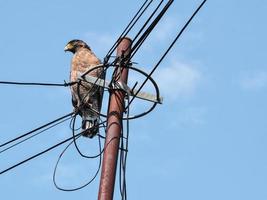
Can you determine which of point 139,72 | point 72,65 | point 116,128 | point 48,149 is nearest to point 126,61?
point 139,72

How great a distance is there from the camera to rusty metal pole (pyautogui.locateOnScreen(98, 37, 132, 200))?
7020 millimetres

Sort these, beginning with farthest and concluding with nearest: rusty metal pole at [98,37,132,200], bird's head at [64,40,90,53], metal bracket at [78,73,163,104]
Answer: bird's head at [64,40,90,53] → metal bracket at [78,73,163,104] → rusty metal pole at [98,37,132,200]

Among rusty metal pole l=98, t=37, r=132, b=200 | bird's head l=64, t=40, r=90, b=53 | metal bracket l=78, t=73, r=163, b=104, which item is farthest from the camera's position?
bird's head l=64, t=40, r=90, b=53

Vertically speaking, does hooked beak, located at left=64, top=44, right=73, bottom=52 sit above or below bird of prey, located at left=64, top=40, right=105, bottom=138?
above

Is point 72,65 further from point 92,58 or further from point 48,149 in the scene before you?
point 48,149

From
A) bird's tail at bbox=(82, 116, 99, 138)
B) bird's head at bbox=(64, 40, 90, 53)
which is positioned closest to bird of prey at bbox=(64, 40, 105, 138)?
bird's tail at bbox=(82, 116, 99, 138)

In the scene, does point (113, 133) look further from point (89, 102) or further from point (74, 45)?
point (74, 45)

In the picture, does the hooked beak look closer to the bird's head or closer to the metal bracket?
the bird's head

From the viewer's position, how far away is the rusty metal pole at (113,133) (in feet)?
23.0

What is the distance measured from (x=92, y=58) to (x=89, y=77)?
3308 millimetres

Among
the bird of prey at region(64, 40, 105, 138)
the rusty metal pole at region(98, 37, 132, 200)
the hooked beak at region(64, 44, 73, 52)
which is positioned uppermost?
the hooked beak at region(64, 44, 73, 52)

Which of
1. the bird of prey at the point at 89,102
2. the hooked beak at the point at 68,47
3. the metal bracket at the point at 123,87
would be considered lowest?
the metal bracket at the point at 123,87

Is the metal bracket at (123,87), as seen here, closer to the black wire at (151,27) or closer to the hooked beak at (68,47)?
the black wire at (151,27)

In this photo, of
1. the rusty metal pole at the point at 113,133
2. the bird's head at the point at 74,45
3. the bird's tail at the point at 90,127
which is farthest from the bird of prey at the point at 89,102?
the bird's head at the point at 74,45
